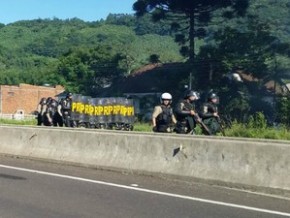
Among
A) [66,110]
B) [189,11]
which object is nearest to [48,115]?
[66,110]

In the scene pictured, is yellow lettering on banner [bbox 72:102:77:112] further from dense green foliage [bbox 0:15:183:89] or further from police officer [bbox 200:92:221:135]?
dense green foliage [bbox 0:15:183:89]

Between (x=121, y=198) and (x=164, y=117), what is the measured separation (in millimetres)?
4770

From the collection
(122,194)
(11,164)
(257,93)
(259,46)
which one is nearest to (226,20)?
(259,46)

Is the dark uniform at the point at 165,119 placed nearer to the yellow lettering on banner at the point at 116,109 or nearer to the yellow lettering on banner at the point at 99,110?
the yellow lettering on banner at the point at 99,110

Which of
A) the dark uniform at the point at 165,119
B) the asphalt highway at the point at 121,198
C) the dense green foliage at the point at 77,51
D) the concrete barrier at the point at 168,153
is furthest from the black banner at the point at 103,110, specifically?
the dense green foliage at the point at 77,51

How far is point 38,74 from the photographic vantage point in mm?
104750

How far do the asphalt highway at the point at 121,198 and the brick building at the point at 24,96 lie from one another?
232 ft

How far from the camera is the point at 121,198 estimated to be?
9031mm

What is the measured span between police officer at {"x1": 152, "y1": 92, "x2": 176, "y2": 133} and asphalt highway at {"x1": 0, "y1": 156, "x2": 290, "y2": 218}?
206 centimetres

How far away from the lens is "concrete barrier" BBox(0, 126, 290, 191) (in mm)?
Answer: 9508

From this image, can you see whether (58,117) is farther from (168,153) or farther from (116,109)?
(168,153)

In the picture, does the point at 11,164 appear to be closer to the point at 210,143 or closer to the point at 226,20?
the point at 210,143

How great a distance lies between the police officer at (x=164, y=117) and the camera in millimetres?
13578

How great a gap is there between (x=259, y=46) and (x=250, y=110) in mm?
6808
